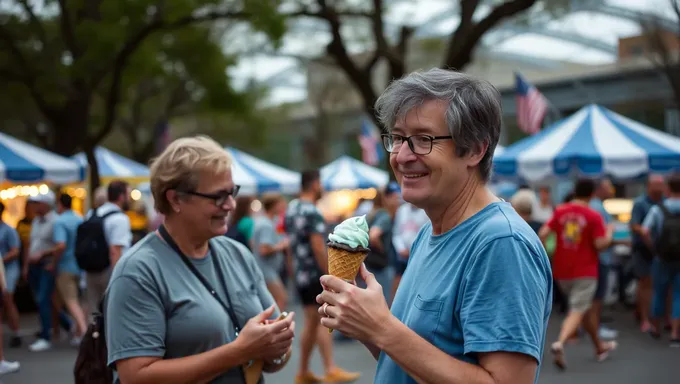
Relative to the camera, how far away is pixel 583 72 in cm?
3441

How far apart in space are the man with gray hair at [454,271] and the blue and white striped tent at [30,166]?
11501mm

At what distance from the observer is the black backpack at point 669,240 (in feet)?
33.4

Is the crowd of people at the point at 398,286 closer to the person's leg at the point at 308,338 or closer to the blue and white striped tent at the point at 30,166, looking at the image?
the person's leg at the point at 308,338

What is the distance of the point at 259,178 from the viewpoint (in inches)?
822

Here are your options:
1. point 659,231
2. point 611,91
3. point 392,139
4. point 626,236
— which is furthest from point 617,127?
point 611,91

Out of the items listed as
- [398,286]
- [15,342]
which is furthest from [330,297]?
[15,342]

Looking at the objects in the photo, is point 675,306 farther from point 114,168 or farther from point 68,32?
point 114,168

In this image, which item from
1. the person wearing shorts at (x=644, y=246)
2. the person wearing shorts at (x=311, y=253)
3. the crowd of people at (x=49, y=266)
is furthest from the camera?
the person wearing shorts at (x=644, y=246)

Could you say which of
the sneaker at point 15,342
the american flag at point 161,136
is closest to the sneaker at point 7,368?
the sneaker at point 15,342

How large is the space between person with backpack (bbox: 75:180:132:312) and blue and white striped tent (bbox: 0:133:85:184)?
364cm

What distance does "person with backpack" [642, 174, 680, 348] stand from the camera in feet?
33.6

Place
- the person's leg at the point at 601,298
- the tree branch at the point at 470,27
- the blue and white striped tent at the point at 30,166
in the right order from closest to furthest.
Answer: the person's leg at the point at 601,298
the blue and white striped tent at the point at 30,166
the tree branch at the point at 470,27

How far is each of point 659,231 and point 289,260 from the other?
8740 millimetres

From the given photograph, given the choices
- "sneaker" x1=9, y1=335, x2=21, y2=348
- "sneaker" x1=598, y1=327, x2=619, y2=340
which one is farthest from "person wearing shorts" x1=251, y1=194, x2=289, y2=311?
"sneaker" x1=598, y1=327, x2=619, y2=340
